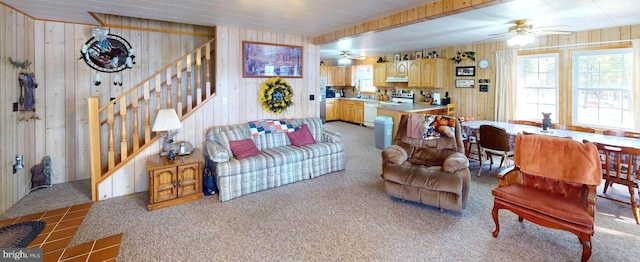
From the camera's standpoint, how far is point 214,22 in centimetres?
422

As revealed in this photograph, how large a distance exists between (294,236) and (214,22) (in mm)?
3114

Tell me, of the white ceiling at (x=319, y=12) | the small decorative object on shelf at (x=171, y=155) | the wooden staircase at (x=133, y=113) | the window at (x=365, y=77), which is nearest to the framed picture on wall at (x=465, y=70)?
the white ceiling at (x=319, y=12)

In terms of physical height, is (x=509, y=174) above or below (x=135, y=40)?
below

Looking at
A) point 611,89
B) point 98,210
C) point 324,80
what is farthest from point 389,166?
point 324,80

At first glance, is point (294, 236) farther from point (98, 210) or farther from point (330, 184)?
point (98, 210)

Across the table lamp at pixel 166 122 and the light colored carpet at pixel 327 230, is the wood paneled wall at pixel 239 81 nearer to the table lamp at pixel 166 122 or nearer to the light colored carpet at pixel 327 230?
the table lamp at pixel 166 122

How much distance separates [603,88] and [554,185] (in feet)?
11.9

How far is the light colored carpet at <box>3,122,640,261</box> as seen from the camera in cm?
251

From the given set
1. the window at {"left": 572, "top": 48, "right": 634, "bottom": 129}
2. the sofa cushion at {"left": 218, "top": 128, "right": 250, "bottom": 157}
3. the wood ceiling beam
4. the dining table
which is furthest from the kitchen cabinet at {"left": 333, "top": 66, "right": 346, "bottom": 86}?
the sofa cushion at {"left": 218, "top": 128, "right": 250, "bottom": 157}

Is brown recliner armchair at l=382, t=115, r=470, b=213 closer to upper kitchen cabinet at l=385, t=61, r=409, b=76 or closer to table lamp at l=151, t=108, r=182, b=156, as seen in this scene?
table lamp at l=151, t=108, r=182, b=156

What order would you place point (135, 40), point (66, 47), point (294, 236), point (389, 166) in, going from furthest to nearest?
point (135, 40) → point (66, 47) → point (389, 166) → point (294, 236)

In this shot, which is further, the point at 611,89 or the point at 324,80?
the point at 324,80

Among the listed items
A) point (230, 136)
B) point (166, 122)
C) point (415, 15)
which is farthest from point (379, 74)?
point (166, 122)

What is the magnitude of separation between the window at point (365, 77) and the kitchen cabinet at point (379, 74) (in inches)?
24.3
